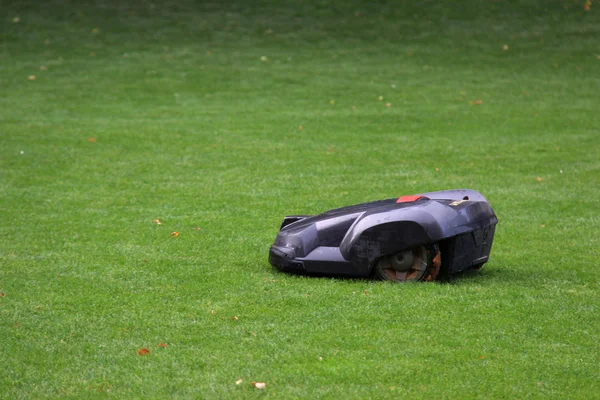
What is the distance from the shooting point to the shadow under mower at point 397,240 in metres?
7.45

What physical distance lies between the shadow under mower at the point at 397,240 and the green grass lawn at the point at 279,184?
21 centimetres

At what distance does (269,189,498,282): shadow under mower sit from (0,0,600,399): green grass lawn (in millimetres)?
213

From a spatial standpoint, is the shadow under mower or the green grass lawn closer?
the green grass lawn

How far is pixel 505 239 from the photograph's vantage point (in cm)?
993

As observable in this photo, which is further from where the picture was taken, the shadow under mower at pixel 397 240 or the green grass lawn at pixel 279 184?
the shadow under mower at pixel 397 240

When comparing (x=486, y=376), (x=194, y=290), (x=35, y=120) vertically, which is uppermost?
(x=486, y=376)

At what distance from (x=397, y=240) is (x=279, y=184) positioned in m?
5.57

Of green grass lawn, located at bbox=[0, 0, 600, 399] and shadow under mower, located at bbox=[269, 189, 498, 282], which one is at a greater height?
shadow under mower, located at bbox=[269, 189, 498, 282]

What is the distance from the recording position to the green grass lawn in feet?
20.0

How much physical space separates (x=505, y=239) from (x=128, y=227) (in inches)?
181

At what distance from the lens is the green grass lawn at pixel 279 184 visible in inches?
240

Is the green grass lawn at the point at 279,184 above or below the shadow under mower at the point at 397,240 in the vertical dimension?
below

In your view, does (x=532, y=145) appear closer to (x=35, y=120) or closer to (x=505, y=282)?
(x=505, y=282)

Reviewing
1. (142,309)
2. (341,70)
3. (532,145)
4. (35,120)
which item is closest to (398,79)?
(341,70)
